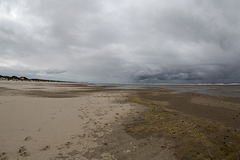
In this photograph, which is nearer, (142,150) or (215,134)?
(142,150)

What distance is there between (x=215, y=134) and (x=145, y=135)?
3521 mm

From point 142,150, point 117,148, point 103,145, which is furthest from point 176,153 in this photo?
point 103,145

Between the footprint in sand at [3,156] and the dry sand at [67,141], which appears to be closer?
the footprint in sand at [3,156]

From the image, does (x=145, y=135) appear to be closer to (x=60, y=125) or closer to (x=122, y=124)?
(x=122, y=124)

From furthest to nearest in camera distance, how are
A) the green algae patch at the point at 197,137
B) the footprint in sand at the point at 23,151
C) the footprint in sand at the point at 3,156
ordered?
the green algae patch at the point at 197,137, the footprint in sand at the point at 23,151, the footprint in sand at the point at 3,156

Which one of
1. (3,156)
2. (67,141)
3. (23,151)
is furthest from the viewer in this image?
(67,141)

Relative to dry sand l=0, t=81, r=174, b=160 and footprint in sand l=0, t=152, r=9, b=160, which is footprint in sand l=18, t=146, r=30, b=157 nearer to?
dry sand l=0, t=81, r=174, b=160

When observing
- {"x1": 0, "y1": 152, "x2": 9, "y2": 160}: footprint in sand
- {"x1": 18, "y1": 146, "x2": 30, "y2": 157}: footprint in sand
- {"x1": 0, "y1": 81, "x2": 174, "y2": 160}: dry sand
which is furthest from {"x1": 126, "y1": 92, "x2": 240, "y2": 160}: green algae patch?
{"x1": 0, "y1": 152, "x2": 9, "y2": 160}: footprint in sand

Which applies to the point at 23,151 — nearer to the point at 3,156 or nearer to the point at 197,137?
the point at 3,156

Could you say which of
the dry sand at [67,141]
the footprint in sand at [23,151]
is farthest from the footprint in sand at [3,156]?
the footprint in sand at [23,151]

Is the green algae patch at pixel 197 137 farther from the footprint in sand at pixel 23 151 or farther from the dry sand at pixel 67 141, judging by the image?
the footprint in sand at pixel 23 151

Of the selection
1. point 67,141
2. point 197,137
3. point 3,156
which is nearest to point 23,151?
point 3,156

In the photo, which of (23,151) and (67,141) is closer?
(23,151)

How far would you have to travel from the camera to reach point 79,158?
3939 mm
